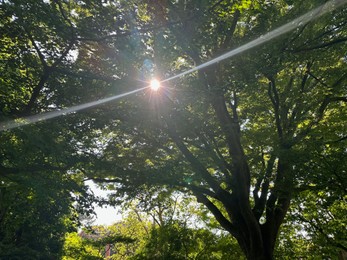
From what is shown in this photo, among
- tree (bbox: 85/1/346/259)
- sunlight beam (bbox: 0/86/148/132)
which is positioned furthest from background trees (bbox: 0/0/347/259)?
sunlight beam (bbox: 0/86/148/132)

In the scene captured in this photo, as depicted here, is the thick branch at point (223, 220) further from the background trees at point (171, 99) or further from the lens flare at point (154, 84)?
the lens flare at point (154, 84)

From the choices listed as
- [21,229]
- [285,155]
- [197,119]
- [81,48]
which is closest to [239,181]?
[285,155]

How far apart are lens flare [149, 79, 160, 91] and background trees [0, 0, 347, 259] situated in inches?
7.6

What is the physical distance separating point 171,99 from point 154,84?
890mm

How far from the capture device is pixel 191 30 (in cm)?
645

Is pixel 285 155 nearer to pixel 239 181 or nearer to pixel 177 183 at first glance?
pixel 239 181

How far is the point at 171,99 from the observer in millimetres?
8914

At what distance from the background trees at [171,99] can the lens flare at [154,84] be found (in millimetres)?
192

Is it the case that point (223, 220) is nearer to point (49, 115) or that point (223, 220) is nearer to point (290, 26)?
point (290, 26)

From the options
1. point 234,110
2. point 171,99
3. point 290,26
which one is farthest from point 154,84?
point 234,110

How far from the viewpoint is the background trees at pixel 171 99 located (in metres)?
6.55

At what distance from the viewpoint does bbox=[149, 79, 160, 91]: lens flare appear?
817 cm

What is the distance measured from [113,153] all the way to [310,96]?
7.59 metres

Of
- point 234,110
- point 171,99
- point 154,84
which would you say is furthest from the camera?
point 234,110
